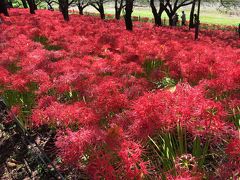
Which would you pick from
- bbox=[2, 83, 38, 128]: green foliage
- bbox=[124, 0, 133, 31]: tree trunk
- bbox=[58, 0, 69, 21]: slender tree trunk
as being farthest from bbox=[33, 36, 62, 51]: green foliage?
bbox=[58, 0, 69, 21]: slender tree trunk

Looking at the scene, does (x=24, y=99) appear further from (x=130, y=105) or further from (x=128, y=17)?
(x=128, y=17)

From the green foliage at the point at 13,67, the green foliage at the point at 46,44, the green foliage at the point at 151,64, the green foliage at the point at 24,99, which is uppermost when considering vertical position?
the green foliage at the point at 46,44

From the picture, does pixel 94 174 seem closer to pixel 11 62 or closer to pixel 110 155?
pixel 110 155

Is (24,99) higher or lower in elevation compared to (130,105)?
lower

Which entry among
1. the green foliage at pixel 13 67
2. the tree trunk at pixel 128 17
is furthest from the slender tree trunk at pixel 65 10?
the green foliage at pixel 13 67

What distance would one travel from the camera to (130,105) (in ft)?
21.5

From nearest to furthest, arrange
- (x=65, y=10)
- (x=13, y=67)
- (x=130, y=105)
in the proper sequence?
(x=130, y=105) → (x=13, y=67) → (x=65, y=10)

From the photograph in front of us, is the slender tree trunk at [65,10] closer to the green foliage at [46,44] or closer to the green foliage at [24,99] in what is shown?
the green foliage at [46,44]

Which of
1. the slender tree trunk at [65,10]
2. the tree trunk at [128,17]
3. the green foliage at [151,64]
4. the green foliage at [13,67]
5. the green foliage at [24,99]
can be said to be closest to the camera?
the green foliage at [24,99]

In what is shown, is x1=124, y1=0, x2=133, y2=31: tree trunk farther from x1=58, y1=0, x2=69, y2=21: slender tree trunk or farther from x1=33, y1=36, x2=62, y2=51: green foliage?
x1=58, y1=0, x2=69, y2=21: slender tree trunk

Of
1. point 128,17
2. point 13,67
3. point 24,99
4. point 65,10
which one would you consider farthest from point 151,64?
point 65,10

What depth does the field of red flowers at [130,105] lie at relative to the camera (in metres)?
4.73

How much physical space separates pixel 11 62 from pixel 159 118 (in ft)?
22.6

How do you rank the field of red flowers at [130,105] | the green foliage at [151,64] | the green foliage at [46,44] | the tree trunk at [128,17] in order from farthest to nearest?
the tree trunk at [128,17], the green foliage at [46,44], the green foliage at [151,64], the field of red flowers at [130,105]
